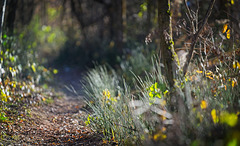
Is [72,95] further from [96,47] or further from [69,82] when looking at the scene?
[96,47]

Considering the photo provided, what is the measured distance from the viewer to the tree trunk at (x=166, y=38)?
3.05m

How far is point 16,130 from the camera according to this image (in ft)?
11.0

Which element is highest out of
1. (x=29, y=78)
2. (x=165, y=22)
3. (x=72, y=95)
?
(x=165, y=22)

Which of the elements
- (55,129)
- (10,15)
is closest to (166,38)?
(55,129)

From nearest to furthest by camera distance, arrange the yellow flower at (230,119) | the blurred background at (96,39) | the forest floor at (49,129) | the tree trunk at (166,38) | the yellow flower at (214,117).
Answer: the yellow flower at (230,119)
the yellow flower at (214,117)
the tree trunk at (166,38)
the forest floor at (49,129)
the blurred background at (96,39)

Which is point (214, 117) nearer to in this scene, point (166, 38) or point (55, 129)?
point (166, 38)

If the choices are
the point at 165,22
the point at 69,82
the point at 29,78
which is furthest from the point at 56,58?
the point at 165,22

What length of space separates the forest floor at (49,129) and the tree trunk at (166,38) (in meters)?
1.14

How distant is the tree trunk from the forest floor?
3.75 feet

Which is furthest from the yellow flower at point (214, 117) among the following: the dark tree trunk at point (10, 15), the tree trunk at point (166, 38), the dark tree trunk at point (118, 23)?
the dark tree trunk at point (118, 23)

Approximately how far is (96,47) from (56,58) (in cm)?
136

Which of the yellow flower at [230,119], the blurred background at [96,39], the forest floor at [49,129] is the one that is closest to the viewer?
the yellow flower at [230,119]

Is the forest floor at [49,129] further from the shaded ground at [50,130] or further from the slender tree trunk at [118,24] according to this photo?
the slender tree trunk at [118,24]

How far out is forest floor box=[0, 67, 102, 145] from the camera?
316 cm
